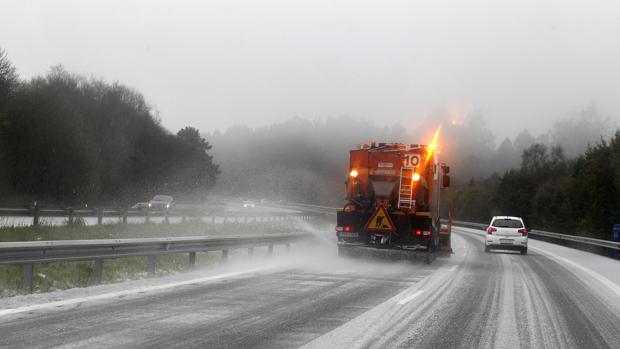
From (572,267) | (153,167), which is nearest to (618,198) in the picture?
(153,167)

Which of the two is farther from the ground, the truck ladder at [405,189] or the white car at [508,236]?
the truck ladder at [405,189]

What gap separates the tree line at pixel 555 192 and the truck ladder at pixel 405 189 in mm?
48656

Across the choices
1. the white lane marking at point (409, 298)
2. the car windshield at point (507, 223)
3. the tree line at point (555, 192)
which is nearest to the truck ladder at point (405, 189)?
the white lane marking at point (409, 298)

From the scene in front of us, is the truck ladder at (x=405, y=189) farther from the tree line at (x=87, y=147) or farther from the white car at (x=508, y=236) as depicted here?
the tree line at (x=87, y=147)

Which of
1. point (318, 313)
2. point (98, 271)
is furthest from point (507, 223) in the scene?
point (318, 313)

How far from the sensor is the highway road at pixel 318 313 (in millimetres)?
7270

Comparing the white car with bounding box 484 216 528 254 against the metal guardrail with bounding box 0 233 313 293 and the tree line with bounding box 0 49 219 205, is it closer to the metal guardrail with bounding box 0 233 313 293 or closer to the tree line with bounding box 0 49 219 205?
the metal guardrail with bounding box 0 233 313 293

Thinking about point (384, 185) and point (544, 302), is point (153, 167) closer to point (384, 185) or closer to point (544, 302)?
point (384, 185)

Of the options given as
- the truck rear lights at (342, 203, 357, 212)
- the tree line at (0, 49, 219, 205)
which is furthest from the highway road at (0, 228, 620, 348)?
the tree line at (0, 49, 219, 205)

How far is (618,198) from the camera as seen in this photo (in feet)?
233

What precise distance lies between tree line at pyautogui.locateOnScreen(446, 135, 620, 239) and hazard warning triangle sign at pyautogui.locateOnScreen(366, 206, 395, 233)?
4890cm

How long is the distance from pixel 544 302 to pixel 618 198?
6539cm

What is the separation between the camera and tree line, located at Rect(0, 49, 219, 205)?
5272 centimetres

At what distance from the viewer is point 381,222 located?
1889 centimetres
